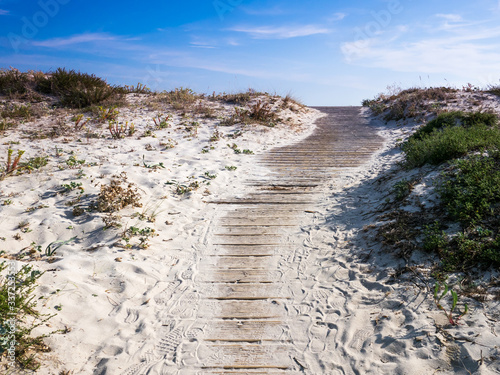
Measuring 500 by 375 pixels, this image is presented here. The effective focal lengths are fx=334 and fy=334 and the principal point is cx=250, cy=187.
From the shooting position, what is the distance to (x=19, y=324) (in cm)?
312

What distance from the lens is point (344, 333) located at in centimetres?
342

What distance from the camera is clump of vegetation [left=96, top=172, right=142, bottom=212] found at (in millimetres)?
5691

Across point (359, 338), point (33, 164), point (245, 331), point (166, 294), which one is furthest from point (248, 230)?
point (33, 164)

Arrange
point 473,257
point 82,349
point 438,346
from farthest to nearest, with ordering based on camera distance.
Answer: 1. point 473,257
2. point 82,349
3. point 438,346

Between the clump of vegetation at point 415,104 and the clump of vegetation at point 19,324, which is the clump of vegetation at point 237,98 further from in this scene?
the clump of vegetation at point 19,324

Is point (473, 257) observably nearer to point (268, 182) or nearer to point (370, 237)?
point (370, 237)

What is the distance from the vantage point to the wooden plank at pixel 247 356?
312 cm

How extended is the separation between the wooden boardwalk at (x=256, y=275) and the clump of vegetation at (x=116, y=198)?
1.61 m

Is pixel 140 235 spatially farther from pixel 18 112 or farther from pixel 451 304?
pixel 18 112

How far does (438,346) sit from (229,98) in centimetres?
1464

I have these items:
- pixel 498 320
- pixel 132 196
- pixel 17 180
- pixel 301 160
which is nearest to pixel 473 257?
pixel 498 320

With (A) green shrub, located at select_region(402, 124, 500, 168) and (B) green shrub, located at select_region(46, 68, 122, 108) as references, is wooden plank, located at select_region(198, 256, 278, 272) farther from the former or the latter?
(B) green shrub, located at select_region(46, 68, 122, 108)

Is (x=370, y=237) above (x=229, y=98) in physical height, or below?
below

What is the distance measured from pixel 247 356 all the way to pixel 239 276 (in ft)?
4.28
